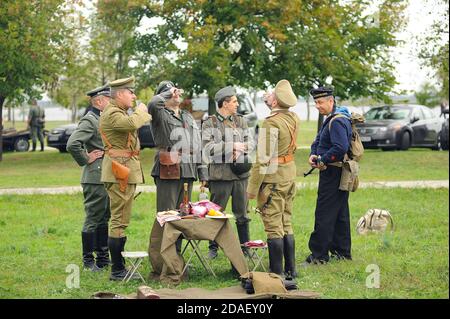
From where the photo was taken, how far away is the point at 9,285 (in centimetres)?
888

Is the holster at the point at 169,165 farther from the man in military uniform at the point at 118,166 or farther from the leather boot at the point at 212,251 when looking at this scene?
the leather boot at the point at 212,251

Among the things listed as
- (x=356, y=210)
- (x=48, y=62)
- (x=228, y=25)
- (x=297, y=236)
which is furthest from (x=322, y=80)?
(x=297, y=236)

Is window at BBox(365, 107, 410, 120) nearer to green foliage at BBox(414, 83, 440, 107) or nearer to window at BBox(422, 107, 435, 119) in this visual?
window at BBox(422, 107, 435, 119)

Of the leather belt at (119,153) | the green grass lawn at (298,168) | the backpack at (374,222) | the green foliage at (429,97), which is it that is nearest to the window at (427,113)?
the green grass lawn at (298,168)

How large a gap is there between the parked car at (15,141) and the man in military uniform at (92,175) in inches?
855

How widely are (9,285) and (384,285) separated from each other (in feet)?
12.2

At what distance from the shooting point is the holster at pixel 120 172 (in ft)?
29.3

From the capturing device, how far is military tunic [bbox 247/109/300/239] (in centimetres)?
895

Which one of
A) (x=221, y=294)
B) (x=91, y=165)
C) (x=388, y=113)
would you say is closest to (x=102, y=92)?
(x=91, y=165)

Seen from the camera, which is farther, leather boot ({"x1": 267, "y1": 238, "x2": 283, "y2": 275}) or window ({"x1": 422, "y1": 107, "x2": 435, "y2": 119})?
window ({"x1": 422, "y1": 107, "x2": 435, "y2": 119})

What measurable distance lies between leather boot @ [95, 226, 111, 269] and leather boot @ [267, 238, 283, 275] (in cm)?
201

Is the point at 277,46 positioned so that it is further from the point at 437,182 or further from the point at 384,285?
the point at 384,285

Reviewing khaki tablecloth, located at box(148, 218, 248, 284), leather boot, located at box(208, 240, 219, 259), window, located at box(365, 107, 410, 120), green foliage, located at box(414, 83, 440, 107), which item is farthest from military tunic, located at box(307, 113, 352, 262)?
green foliage, located at box(414, 83, 440, 107)

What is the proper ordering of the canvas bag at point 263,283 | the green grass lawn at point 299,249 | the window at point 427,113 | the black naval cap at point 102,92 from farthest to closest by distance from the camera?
the window at point 427,113 → the black naval cap at point 102,92 → the green grass lawn at point 299,249 → the canvas bag at point 263,283
